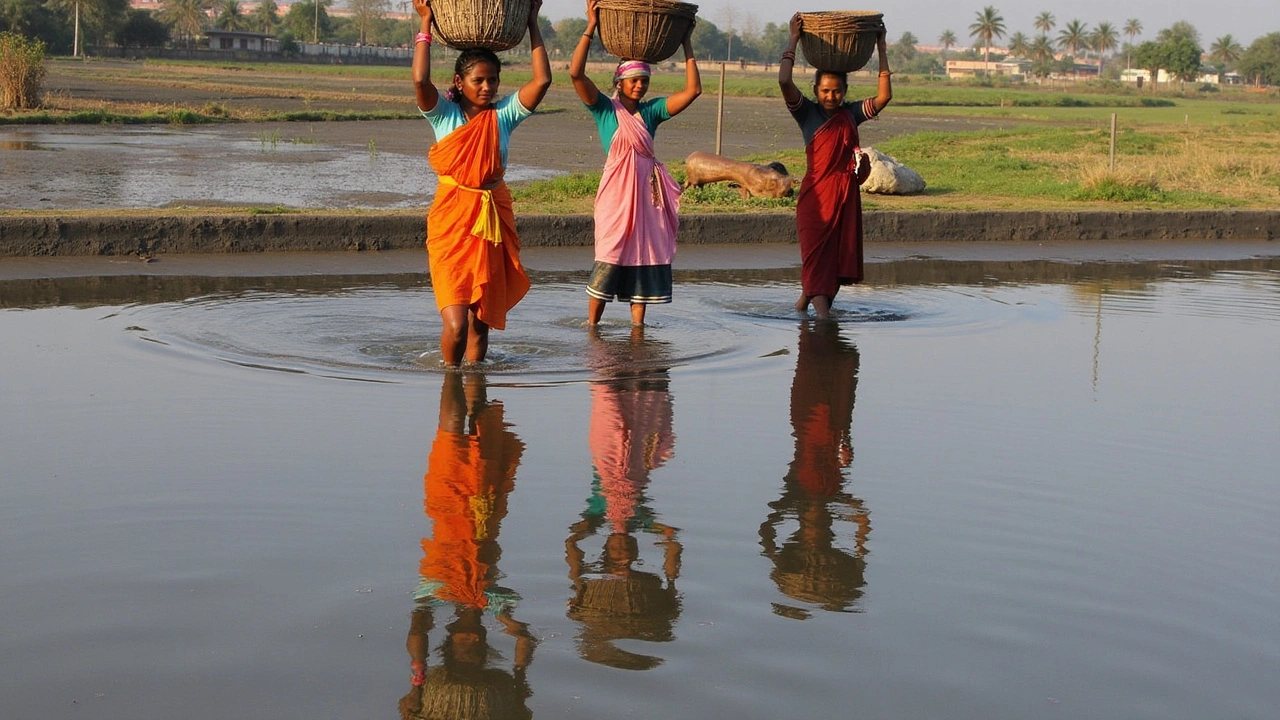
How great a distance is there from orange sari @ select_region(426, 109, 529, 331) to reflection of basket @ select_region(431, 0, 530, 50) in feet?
1.31

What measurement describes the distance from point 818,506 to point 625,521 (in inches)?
27.0

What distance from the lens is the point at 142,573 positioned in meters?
4.06

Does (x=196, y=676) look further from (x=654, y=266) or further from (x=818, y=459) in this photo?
(x=654, y=266)

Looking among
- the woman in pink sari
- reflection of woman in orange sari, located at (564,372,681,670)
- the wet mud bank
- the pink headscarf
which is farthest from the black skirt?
the wet mud bank

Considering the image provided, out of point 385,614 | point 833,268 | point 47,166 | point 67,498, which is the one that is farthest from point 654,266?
point 47,166

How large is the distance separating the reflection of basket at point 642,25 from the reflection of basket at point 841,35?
1.12 meters

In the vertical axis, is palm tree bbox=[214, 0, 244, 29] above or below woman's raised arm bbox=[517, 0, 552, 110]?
above

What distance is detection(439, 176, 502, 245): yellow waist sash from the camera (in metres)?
6.95

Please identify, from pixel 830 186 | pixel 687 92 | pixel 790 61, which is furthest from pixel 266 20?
pixel 687 92

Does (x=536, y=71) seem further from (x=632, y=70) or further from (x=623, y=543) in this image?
(x=623, y=543)

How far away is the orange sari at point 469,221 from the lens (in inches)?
273

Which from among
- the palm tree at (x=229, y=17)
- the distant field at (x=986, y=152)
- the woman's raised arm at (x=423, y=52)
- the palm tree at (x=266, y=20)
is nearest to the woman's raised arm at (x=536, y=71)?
the woman's raised arm at (x=423, y=52)

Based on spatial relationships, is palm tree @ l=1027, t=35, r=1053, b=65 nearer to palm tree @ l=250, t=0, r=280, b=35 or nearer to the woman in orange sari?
palm tree @ l=250, t=0, r=280, b=35

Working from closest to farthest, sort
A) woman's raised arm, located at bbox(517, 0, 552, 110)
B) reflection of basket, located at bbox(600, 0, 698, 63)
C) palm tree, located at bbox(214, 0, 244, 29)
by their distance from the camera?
woman's raised arm, located at bbox(517, 0, 552, 110) < reflection of basket, located at bbox(600, 0, 698, 63) < palm tree, located at bbox(214, 0, 244, 29)
